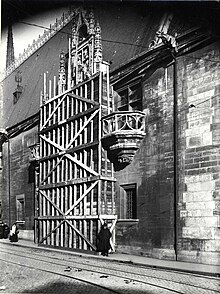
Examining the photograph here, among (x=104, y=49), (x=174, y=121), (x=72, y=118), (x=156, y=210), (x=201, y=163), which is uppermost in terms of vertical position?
(x=104, y=49)

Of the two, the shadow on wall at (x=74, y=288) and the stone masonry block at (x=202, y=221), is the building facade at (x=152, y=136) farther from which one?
the shadow on wall at (x=74, y=288)

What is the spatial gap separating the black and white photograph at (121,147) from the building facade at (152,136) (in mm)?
41

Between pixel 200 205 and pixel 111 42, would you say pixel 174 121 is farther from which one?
pixel 111 42

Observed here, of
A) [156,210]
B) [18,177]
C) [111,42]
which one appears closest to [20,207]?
[18,177]

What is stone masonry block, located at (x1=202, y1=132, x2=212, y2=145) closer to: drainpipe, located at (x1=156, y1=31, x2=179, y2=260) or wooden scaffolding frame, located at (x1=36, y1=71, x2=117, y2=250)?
drainpipe, located at (x1=156, y1=31, x2=179, y2=260)

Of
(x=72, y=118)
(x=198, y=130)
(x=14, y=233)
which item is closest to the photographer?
(x=198, y=130)

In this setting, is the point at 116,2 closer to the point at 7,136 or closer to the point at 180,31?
the point at 180,31

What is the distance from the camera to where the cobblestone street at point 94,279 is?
30.3 ft

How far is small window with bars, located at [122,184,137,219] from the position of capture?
16.5 m

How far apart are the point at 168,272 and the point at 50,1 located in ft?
25.9

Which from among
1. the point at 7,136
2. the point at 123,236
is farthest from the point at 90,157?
the point at 7,136

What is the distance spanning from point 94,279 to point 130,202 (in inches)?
253

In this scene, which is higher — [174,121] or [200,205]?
[174,121]

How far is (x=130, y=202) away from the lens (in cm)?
1684
